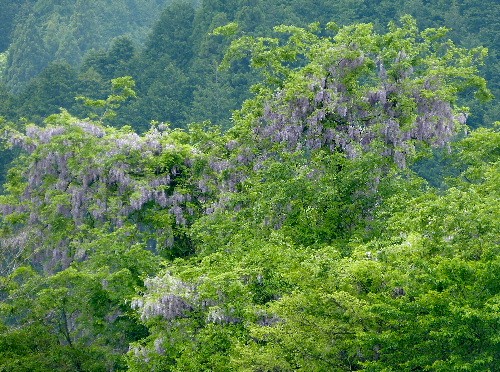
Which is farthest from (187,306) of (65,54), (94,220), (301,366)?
(65,54)

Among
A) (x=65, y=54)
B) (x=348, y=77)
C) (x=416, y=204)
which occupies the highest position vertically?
(x=348, y=77)

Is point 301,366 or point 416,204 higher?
point 416,204

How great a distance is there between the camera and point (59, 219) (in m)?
28.8

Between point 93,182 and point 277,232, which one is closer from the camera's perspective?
point 277,232

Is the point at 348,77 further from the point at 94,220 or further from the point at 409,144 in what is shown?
the point at 94,220

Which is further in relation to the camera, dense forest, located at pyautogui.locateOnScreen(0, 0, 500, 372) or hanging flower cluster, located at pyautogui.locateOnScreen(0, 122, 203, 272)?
hanging flower cluster, located at pyautogui.locateOnScreen(0, 122, 203, 272)

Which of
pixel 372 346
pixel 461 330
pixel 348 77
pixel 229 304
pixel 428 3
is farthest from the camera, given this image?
pixel 428 3

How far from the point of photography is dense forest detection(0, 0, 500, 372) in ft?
61.0

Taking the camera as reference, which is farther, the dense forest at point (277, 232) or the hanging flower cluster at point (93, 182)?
the hanging flower cluster at point (93, 182)

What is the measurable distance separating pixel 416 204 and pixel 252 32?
52.3 metres

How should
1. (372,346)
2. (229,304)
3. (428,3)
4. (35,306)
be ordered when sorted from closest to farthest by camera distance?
(372,346) → (229,304) → (35,306) → (428,3)

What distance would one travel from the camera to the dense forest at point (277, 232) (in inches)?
732

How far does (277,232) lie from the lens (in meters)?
24.3

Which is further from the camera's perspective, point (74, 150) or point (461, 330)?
point (74, 150)
